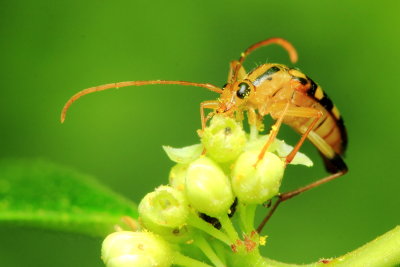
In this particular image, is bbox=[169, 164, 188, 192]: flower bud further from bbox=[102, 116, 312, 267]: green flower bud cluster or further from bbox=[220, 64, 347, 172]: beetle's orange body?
bbox=[220, 64, 347, 172]: beetle's orange body

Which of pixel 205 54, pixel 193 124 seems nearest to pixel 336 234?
pixel 193 124

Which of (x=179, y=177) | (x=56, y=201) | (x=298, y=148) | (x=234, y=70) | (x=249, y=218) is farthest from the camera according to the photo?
(x=234, y=70)

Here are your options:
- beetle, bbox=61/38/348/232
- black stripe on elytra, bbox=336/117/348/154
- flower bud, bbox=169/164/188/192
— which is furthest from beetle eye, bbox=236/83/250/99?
black stripe on elytra, bbox=336/117/348/154

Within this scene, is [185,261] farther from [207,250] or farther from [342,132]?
[342,132]

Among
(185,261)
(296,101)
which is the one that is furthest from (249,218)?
(296,101)

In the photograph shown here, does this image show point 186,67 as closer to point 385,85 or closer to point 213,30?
point 213,30
